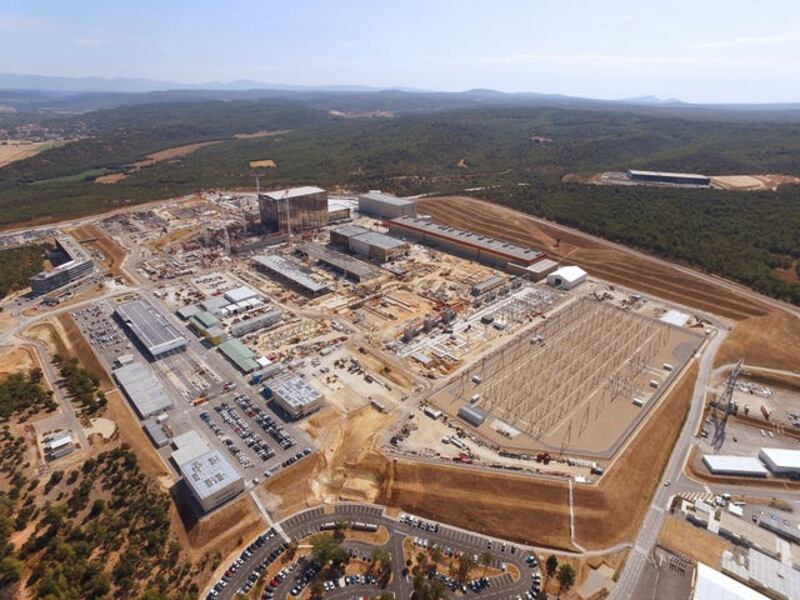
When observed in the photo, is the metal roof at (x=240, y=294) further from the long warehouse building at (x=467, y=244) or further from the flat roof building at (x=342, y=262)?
the long warehouse building at (x=467, y=244)

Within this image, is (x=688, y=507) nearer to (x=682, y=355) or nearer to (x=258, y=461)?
(x=682, y=355)

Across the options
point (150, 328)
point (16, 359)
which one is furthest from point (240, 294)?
point (16, 359)

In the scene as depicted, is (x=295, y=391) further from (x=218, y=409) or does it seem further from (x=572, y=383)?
(x=572, y=383)

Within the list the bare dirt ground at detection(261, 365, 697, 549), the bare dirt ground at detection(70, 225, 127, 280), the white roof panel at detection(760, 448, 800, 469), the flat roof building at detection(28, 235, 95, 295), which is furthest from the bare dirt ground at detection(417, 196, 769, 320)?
the flat roof building at detection(28, 235, 95, 295)

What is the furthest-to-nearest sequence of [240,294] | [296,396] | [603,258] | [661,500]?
1. [603,258]
2. [240,294]
3. [296,396]
4. [661,500]

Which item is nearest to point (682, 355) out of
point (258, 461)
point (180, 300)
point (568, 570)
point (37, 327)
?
point (568, 570)

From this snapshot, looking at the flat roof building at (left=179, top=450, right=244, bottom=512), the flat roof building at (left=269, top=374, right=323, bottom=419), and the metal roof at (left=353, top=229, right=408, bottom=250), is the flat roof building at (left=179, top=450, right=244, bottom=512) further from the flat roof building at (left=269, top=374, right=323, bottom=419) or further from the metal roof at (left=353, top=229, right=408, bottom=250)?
the metal roof at (left=353, top=229, right=408, bottom=250)

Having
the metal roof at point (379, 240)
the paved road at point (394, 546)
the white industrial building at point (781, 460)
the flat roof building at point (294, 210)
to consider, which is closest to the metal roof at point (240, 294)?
the metal roof at point (379, 240)
